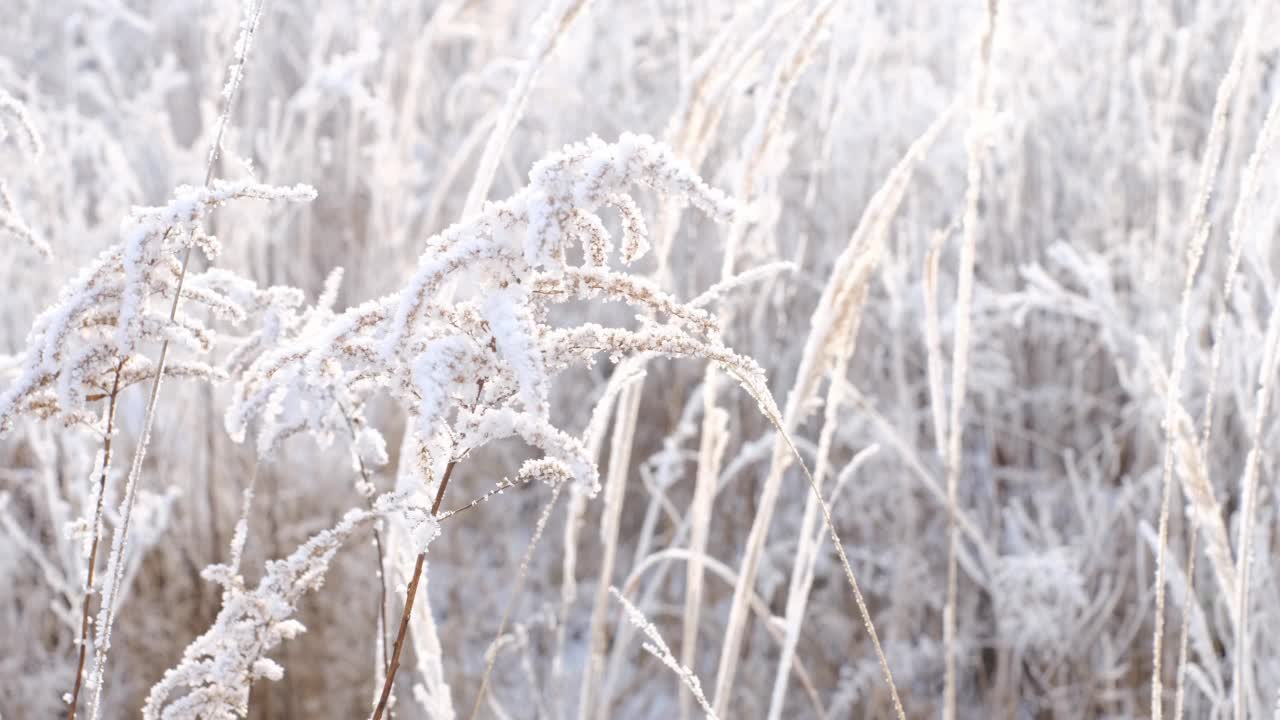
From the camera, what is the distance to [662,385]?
223 cm

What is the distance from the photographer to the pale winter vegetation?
650 mm

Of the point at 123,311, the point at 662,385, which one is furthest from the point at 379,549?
the point at 662,385

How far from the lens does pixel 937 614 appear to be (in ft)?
5.91

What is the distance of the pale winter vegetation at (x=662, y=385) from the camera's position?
650 mm

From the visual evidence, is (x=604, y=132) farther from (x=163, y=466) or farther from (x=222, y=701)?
(x=222, y=701)

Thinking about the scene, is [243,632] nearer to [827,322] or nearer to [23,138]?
[23,138]

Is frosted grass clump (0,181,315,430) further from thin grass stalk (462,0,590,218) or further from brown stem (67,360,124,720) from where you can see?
thin grass stalk (462,0,590,218)

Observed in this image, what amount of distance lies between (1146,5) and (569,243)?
2.36 m

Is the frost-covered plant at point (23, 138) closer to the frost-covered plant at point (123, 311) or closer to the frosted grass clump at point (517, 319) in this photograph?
the frost-covered plant at point (123, 311)

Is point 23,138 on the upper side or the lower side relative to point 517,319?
upper

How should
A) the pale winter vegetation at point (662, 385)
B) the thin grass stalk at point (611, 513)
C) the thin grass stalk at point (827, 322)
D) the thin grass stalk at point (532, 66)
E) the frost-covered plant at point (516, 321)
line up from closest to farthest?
the frost-covered plant at point (516, 321) < the pale winter vegetation at point (662, 385) < the thin grass stalk at point (532, 66) < the thin grass stalk at point (827, 322) < the thin grass stalk at point (611, 513)

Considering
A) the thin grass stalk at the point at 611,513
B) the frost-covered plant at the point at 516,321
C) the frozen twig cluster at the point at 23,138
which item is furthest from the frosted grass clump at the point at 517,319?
the thin grass stalk at the point at 611,513

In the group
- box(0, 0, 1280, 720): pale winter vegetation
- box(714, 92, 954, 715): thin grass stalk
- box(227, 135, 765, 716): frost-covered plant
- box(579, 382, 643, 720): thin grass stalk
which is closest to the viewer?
box(227, 135, 765, 716): frost-covered plant

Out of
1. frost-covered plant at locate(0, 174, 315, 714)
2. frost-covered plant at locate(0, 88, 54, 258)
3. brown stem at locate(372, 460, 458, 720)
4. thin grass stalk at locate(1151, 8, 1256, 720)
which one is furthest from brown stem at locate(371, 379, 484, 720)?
thin grass stalk at locate(1151, 8, 1256, 720)
